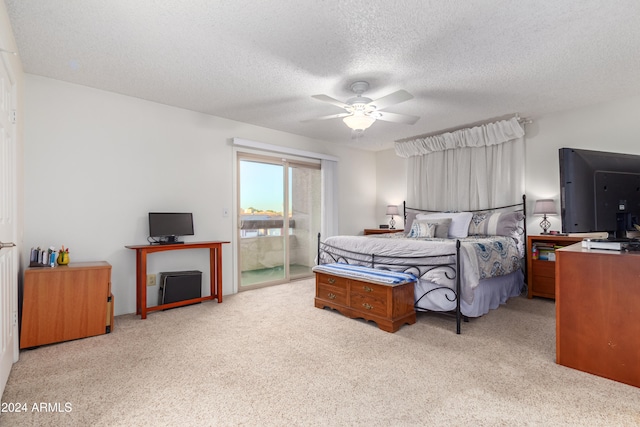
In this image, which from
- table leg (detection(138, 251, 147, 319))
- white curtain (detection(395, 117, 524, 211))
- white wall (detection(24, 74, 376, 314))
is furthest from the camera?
white curtain (detection(395, 117, 524, 211))

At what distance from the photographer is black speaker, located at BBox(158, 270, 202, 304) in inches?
142

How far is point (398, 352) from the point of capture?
2.43 meters

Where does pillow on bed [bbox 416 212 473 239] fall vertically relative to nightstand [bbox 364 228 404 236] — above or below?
above


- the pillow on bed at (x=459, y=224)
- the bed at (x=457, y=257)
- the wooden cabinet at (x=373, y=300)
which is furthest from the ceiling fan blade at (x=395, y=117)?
the wooden cabinet at (x=373, y=300)

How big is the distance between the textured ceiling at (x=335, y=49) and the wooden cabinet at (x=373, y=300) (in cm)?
199

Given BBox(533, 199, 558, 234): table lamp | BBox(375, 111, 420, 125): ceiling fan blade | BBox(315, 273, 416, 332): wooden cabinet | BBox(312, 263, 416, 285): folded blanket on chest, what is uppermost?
BBox(375, 111, 420, 125): ceiling fan blade

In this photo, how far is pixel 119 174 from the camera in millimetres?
3508

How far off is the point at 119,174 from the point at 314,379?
298cm

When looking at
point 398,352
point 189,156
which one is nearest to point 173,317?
point 189,156

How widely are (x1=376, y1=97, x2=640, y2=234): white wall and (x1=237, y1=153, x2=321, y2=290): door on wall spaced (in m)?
3.15

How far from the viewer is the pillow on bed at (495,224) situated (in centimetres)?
412

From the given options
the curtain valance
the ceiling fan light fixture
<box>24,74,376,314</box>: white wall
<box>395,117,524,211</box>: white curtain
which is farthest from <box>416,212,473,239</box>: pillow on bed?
<box>24,74,376,314</box>: white wall

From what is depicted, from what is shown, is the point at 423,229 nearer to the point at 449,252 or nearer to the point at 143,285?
the point at 449,252

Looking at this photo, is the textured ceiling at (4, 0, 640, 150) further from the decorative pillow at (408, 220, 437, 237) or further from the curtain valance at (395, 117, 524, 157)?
the decorative pillow at (408, 220, 437, 237)
